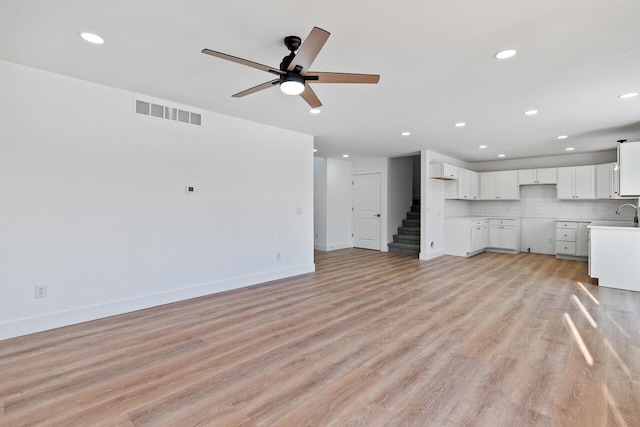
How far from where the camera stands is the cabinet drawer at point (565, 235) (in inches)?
284

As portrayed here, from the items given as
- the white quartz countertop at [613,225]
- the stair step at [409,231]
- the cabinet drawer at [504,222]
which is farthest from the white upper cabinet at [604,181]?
the stair step at [409,231]

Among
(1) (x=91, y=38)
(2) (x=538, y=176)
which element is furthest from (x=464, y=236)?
(1) (x=91, y=38)

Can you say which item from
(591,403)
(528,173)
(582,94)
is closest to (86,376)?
(591,403)

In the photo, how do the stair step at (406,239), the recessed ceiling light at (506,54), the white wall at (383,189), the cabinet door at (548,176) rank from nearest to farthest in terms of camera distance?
the recessed ceiling light at (506,54)
the cabinet door at (548,176)
the stair step at (406,239)
the white wall at (383,189)

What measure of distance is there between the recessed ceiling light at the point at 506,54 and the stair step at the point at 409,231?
238 inches

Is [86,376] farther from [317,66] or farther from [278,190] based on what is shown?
[278,190]

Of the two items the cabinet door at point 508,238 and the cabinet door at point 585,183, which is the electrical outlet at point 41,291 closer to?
the cabinet door at point 508,238

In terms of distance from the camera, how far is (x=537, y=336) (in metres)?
3.02

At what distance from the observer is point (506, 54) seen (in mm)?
2621

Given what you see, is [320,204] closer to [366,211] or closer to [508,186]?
[366,211]

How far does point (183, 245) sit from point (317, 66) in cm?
279

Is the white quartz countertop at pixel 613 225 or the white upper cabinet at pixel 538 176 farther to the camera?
the white upper cabinet at pixel 538 176

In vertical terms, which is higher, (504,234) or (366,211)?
(366,211)

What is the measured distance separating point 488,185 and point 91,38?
9028mm
